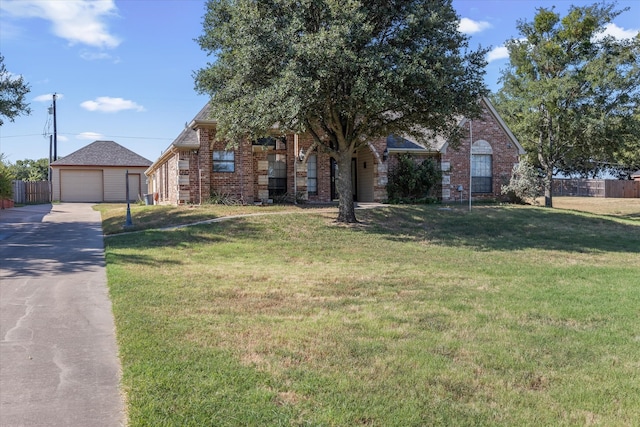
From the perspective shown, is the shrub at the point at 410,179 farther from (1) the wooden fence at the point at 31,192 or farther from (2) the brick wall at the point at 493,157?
(1) the wooden fence at the point at 31,192

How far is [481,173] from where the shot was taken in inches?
1003

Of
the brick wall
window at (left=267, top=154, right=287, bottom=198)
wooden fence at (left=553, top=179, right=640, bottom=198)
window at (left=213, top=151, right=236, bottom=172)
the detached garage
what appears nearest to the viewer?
window at (left=213, top=151, right=236, bottom=172)

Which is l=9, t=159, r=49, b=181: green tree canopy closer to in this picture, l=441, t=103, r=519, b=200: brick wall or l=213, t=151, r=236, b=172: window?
l=213, t=151, r=236, b=172: window

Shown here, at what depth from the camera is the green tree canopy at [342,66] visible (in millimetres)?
13516

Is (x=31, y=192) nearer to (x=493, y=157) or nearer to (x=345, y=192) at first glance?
(x=345, y=192)

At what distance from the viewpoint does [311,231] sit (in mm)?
15414

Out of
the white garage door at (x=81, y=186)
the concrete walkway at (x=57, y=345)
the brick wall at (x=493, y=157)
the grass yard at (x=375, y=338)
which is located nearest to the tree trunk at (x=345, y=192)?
the grass yard at (x=375, y=338)

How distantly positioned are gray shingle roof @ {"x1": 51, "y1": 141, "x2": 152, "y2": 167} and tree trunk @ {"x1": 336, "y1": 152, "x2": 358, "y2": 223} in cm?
2830

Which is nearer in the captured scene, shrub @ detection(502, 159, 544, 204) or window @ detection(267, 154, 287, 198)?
window @ detection(267, 154, 287, 198)

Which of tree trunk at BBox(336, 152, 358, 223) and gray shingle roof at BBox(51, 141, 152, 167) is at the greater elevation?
gray shingle roof at BBox(51, 141, 152, 167)

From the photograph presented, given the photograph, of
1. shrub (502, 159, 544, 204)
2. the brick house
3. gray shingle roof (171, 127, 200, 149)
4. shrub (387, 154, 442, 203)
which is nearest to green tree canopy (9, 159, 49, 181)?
the brick house

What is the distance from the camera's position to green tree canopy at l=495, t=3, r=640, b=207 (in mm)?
23250

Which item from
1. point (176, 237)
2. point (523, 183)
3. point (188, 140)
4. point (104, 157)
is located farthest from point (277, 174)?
point (104, 157)

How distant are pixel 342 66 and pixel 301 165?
9401 millimetres
